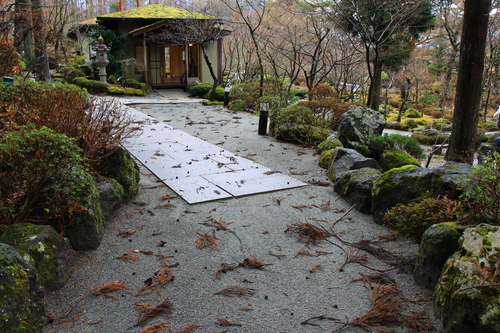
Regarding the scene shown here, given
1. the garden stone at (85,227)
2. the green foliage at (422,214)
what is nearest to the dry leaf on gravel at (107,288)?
the garden stone at (85,227)

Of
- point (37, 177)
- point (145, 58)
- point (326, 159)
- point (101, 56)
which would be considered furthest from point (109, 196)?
point (145, 58)

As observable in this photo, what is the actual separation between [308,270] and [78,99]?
3627 mm

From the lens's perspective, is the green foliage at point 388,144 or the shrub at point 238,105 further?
the shrub at point 238,105

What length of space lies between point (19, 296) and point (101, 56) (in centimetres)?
2049

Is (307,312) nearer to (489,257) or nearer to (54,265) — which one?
(489,257)

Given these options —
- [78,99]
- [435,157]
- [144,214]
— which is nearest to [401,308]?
[144,214]

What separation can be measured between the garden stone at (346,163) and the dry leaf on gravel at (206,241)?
95.6 inches

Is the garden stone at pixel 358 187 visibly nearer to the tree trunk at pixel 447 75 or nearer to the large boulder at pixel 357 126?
the large boulder at pixel 357 126

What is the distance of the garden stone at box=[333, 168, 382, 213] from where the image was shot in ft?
14.9

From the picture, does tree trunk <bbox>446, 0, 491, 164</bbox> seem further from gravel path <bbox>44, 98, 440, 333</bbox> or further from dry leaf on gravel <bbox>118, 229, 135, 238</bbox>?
dry leaf on gravel <bbox>118, 229, 135, 238</bbox>

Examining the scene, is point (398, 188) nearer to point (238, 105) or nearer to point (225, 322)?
point (225, 322)

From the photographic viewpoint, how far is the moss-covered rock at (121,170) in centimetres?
464

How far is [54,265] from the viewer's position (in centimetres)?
289

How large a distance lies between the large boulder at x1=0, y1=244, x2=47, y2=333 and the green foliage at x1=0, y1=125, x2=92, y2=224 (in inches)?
32.0
